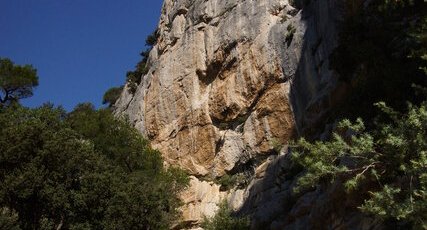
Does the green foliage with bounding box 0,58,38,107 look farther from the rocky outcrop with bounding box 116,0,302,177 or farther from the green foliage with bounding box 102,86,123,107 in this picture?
the green foliage with bounding box 102,86,123,107

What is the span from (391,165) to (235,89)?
27968mm

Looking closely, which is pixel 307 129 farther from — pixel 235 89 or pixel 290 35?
pixel 235 89

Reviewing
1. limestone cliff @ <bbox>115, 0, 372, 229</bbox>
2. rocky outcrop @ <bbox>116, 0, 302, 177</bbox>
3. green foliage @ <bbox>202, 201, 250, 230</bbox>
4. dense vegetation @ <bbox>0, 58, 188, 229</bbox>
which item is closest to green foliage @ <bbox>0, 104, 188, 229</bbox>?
dense vegetation @ <bbox>0, 58, 188, 229</bbox>

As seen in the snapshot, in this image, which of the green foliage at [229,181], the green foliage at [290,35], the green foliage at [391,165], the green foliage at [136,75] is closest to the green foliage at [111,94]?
the green foliage at [136,75]

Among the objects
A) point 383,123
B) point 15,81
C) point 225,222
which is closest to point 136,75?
point 15,81

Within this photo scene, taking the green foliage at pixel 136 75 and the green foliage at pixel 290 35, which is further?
the green foliage at pixel 136 75

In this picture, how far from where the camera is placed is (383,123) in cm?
1433

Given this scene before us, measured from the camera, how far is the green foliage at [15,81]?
110 feet

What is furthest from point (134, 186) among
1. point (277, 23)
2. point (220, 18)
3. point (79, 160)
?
point (220, 18)

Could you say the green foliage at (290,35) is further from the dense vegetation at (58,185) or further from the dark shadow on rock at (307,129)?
the dense vegetation at (58,185)

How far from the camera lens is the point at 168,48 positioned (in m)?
50.1

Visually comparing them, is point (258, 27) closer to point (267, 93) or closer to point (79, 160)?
point (267, 93)

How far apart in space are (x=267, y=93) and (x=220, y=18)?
34.5ft

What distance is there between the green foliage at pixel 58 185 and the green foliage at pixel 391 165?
13.5 metres
